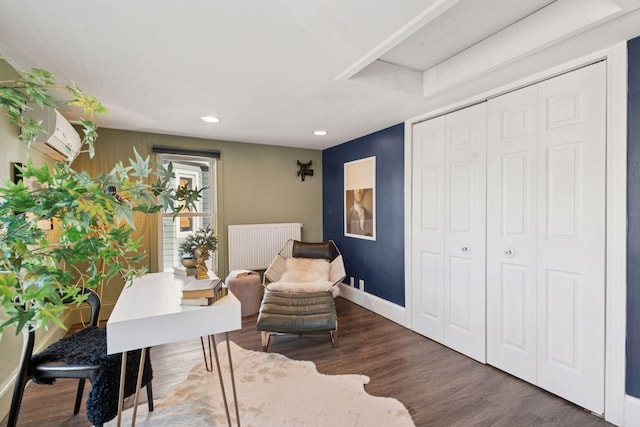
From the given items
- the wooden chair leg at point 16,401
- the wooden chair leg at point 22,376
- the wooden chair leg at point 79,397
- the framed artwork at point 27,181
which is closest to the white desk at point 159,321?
the wooden chair leg at point 22,376

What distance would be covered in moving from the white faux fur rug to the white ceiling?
89.4 inches

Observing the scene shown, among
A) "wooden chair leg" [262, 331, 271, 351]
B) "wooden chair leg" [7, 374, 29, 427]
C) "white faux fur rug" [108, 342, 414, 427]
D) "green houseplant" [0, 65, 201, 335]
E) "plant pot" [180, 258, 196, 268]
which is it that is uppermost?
"green houseplant" [0, 65, 201, 335]

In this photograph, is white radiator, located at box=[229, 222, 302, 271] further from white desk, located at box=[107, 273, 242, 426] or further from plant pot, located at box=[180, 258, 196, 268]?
white desk, located at box=[107, 273, 242, 426]

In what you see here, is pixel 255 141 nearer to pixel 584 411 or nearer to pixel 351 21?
pixel 351 21

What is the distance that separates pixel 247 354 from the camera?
106 inches

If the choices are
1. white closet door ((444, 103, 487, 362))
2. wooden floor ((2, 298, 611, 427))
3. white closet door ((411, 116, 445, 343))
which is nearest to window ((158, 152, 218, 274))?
wooden floor ((2, 298, 611, 427))

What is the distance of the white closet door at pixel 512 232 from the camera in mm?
2264

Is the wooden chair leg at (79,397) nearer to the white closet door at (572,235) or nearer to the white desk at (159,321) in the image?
the white desk at (159,321)

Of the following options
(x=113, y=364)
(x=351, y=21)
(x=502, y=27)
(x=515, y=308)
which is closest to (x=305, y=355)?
(x=113, y=364)

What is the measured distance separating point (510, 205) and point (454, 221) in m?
0.53

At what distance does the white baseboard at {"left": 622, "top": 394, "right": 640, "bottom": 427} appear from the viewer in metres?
1.76

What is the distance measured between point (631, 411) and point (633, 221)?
112 centimetres

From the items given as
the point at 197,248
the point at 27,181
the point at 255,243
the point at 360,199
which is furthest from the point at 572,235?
the point at 27,181

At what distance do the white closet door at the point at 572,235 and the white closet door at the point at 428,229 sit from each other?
88 centimetres
